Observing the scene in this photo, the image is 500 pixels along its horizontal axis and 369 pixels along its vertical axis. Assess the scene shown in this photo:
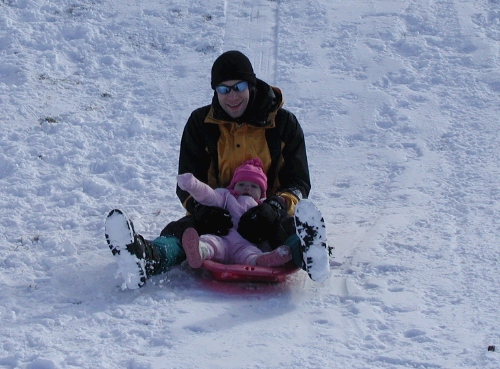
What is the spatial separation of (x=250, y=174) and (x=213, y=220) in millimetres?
364

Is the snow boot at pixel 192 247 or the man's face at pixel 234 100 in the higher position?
the man's face at pixel 234 100

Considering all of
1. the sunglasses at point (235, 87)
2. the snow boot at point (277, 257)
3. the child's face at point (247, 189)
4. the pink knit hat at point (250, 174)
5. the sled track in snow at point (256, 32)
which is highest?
the sled track in snow at point (256, 32)

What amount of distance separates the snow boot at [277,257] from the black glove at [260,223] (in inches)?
9.1

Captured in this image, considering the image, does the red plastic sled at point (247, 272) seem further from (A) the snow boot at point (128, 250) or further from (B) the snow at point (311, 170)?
(A) the snow boot at point (128, 250)

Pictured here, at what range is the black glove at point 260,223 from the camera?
452 cm

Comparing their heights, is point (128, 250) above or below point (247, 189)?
below

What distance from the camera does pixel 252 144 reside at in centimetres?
492

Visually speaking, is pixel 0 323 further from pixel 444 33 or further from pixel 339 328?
pixel 444 33

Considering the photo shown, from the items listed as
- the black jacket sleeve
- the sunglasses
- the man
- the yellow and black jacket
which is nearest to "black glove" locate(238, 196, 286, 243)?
the man

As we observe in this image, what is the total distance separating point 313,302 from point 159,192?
1739mm

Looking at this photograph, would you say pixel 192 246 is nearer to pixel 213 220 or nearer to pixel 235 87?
pixel 213 220

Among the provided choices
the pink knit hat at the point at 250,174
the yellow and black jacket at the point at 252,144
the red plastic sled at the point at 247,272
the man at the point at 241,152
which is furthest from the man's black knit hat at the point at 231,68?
the red plastic sled at the point at 247,272

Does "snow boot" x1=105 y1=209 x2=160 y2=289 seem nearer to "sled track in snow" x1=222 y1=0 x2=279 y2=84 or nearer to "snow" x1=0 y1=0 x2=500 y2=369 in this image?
"snow" x1=0 y1=0 x2=500 y2=369

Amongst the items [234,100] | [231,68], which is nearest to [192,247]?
[234,100]
